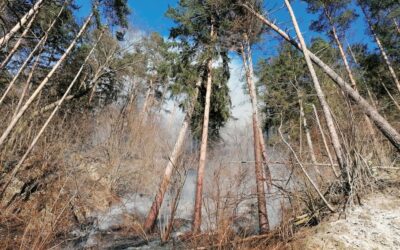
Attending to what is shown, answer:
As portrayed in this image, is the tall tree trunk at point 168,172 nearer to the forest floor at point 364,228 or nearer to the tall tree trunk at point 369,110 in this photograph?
the tall tree trunk at point 369,110

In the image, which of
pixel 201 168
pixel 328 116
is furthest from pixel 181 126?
pixel 328 116

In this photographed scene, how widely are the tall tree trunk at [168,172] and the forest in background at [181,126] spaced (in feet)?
0.20

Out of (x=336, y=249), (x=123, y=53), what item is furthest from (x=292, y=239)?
(x=123, y=53)

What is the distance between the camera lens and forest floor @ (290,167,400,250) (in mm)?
4387

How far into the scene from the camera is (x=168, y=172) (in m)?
12.7

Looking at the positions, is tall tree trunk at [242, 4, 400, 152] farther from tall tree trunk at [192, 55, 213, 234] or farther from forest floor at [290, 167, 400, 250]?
tall tree trunk at [192, 55, 213, 234]

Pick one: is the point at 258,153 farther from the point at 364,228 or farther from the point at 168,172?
the point at 364,228

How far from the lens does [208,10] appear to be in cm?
1525

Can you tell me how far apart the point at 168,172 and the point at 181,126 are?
8.00 ft

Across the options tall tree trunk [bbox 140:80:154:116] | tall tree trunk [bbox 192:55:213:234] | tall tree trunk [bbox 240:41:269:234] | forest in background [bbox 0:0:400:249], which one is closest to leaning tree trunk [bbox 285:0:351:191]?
forest in background [bbox 0:0:400:249]

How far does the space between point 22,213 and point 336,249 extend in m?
9.73

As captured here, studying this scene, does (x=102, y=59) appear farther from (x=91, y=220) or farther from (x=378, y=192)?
(x=378, y=192)

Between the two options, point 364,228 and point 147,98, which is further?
point 147,98

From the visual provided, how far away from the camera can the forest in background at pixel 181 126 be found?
7602 mm
